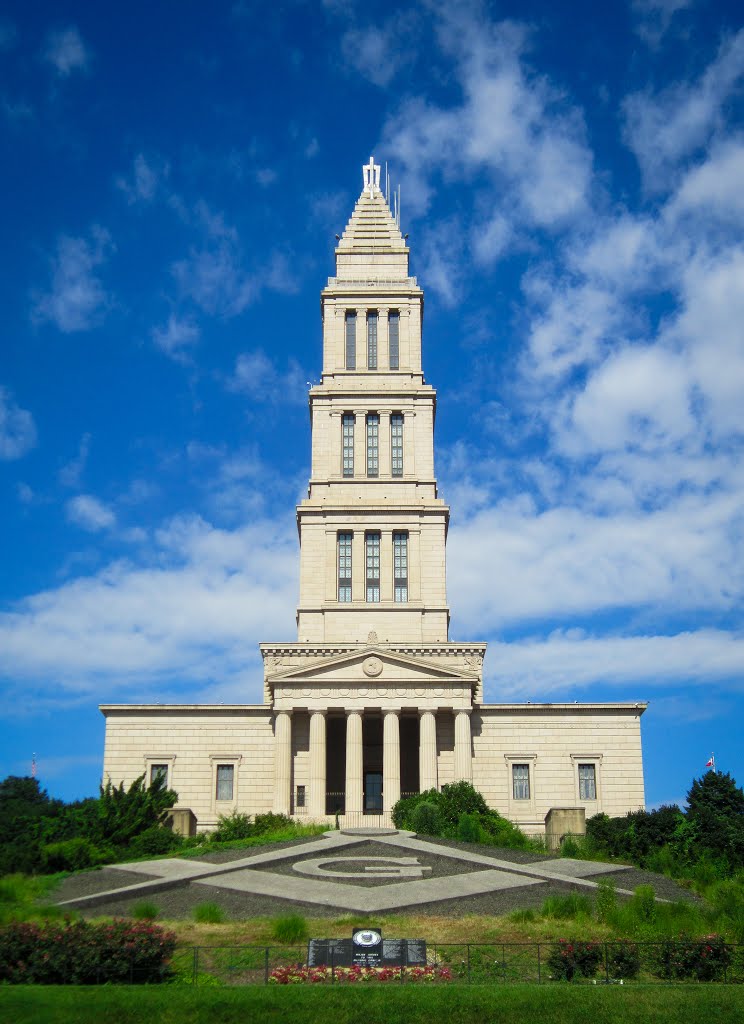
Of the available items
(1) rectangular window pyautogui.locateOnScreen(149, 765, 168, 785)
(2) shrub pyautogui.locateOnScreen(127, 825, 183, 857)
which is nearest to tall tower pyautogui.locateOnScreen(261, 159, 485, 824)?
(1) rectangular window pyautogui.locateOnScreen(149, 765, 168, 785)

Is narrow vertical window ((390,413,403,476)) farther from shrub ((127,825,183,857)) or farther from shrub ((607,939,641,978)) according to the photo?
shrub ((607,939,641,978))

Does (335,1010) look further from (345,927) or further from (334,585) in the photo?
(334,585)

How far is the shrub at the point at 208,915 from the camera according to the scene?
29812 millimetres

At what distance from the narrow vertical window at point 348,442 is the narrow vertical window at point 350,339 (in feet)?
11.4

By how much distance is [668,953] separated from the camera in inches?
981

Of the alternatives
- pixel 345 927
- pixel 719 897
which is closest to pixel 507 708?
pixel 719 897

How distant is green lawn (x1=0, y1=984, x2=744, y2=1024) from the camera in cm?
2198

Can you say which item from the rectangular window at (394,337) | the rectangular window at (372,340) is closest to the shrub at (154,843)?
the rectangular window at (372,340)

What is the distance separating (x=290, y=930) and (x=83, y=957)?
5.52m

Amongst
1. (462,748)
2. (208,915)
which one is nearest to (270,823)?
(462,748)

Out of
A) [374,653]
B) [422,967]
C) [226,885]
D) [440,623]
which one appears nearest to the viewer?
[422,967]

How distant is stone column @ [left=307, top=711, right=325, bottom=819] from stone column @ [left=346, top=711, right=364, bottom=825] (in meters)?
1.21

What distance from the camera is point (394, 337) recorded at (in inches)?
2793

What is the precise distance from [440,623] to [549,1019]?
4136cm
